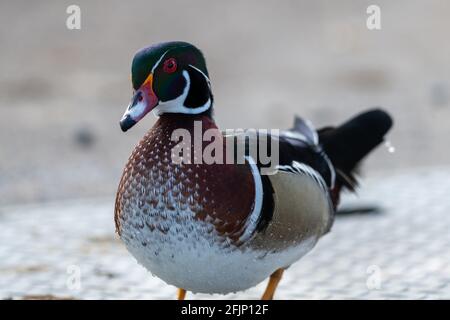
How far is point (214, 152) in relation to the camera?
2746 millimetres

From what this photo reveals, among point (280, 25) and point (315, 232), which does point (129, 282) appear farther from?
point (280, 25)

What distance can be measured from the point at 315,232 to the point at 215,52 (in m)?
4.35

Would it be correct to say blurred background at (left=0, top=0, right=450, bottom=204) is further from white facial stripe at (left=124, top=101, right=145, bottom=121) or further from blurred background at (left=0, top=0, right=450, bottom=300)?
white facial stripe at (left=124, top=101, right=145, bottom=121)

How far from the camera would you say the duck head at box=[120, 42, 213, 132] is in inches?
103

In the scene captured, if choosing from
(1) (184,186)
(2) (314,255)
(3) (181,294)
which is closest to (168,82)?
(1) (184,186)

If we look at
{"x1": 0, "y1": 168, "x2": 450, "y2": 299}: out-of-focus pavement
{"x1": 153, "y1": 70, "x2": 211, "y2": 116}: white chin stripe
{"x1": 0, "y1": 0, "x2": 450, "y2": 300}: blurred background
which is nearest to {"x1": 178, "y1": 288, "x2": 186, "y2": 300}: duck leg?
{"x1": 0, "y1": 168, "x2": 450, "y2": 299}: out-of-focus pavement

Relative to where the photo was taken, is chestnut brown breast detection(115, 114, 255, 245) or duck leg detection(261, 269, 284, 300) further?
duck leg detection(261, 269, 284, 300)

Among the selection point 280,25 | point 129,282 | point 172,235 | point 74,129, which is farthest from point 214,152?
point 280,25

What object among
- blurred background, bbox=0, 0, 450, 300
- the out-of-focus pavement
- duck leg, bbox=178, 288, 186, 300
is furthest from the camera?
blurred background, bbox=0, 0, 450, 300

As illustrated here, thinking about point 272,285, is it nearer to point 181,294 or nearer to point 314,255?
point 181,294

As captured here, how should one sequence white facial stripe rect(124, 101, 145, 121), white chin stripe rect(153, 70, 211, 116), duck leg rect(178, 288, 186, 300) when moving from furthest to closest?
duck leg rect(178, 288, 186, 300) → white chin stripe rect(153, 70, 211, 116) → white facial stripe rect(124, 101, 145, 121)

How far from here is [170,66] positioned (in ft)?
8.72

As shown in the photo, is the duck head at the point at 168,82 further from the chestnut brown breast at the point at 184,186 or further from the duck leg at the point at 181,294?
the duck leg at the point at 181,294

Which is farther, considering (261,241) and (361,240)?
(361,240)
